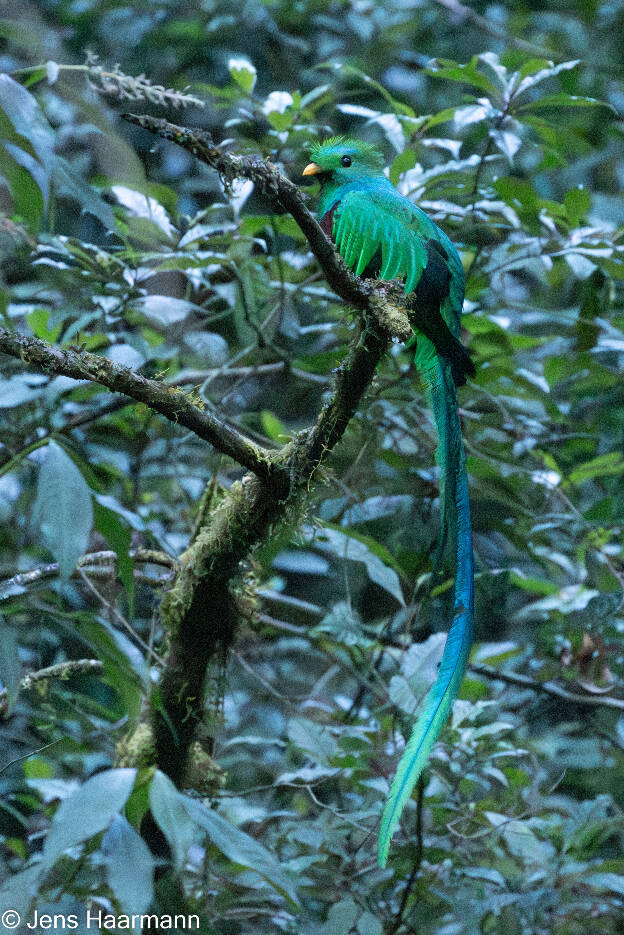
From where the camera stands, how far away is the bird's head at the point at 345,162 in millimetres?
1698

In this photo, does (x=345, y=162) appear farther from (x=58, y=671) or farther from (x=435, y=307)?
(x=58, y=671)

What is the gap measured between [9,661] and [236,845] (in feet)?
1.03

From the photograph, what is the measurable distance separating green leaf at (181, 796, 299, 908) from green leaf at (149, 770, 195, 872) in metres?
0.02

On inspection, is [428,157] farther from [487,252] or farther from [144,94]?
[144,94]

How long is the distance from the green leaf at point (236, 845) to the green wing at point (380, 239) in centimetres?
90

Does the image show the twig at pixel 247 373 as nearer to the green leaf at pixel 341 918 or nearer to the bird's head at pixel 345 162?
the bird's head at pixel 345 162

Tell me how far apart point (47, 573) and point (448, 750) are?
86cm

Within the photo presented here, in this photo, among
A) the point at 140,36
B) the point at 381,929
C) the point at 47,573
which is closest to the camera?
the point at 47,573

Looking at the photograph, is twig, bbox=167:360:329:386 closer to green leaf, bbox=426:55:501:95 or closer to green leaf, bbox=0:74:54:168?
green leaf, bbox=426:55:501:95

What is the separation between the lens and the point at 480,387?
75.0 inches

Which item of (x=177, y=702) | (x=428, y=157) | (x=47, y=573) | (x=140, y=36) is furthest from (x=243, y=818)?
(x=140, y=36)

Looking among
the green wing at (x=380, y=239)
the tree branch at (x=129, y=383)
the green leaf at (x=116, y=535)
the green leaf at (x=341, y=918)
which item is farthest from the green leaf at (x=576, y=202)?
the green leaf at (x=341, y=918)

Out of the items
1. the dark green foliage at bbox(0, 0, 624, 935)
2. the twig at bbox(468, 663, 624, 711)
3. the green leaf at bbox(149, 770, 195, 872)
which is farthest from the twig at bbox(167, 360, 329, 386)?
the green leaf at bbox(149, 770, 195, 872)

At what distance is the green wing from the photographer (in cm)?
144
